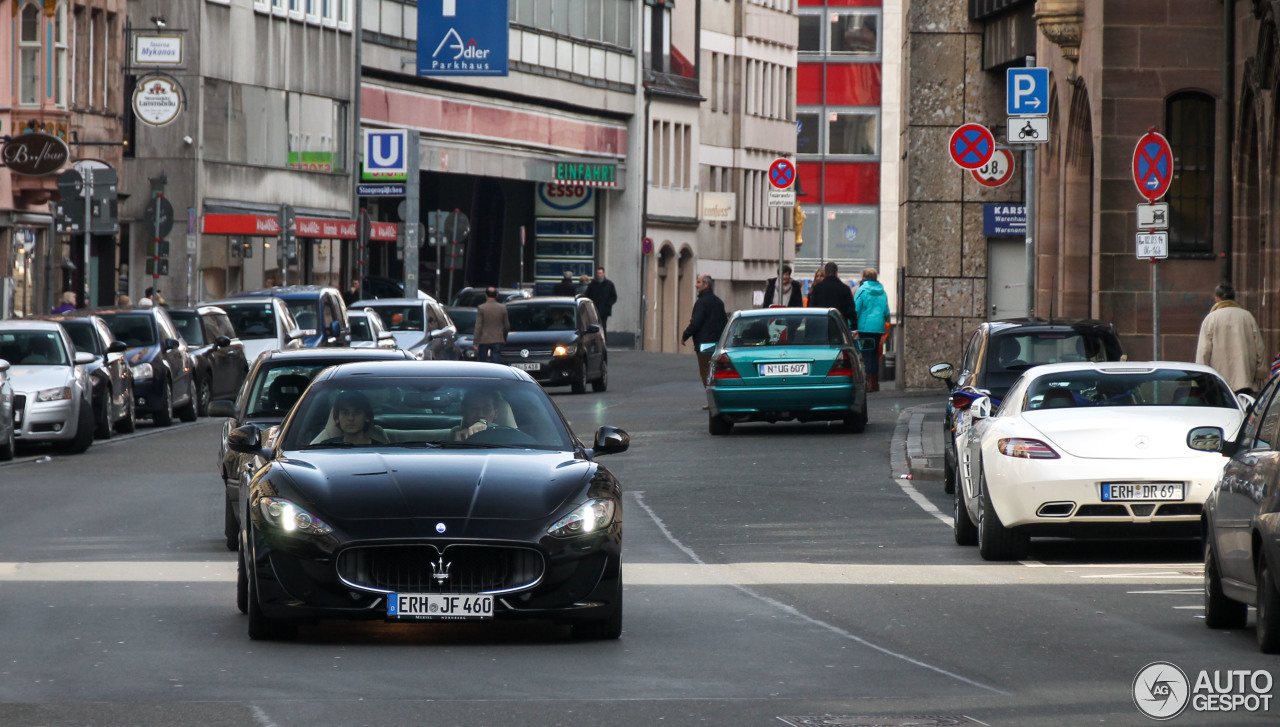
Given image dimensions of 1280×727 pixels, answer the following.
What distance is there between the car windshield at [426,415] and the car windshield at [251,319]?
1054 inches

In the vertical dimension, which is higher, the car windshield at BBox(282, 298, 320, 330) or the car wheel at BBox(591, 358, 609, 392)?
the car windshield at BBox(282, 298, 320, 330)

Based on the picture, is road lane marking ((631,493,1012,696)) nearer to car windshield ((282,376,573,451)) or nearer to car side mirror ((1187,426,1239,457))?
car windshield ((282,376,573,451))

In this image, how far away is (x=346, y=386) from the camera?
12.2m

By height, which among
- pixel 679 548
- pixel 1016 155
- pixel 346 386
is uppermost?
pixel 1016 155

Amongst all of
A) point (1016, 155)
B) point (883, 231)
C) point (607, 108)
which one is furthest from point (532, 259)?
point (1016, 155)

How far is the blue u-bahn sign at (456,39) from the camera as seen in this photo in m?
57.1

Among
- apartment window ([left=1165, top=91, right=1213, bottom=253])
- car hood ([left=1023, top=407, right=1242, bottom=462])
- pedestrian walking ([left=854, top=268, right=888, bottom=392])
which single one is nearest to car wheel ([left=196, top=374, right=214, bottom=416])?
pedestrian walking ([left=854, top=268, right=888, bottom=392])

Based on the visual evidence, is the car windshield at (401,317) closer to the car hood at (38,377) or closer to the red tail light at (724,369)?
the red tail light at (724,369)

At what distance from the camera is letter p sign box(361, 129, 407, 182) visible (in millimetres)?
59188

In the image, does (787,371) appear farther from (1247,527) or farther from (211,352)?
(1247,527)

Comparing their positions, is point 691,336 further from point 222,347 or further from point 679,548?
point 679,548

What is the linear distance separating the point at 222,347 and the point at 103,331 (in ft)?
17.8

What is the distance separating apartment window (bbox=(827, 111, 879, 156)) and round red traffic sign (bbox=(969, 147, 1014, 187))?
6369 centimetres

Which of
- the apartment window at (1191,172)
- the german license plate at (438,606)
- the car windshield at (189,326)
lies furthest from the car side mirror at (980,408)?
the car windshield at (189,326)
